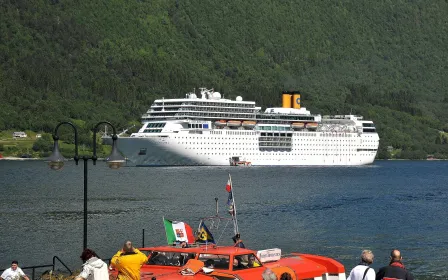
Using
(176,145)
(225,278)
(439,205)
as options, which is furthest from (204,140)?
(225,278)

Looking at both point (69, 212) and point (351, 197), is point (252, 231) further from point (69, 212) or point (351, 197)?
point (351, 197)

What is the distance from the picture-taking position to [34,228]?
65.1 metres

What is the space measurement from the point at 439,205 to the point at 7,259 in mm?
55452

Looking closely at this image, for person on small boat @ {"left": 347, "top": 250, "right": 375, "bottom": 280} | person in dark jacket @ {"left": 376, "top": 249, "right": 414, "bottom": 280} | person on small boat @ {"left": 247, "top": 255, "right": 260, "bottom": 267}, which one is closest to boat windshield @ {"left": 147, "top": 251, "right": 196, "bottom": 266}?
person on small boat @ {"left": 247, "top": 255, "right": 260, "bottom": 267}

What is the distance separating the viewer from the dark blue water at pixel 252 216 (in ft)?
179

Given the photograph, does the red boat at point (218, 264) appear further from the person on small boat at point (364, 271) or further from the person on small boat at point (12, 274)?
→ the person on small boat at point (12, 274)

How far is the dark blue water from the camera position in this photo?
54.5 meters

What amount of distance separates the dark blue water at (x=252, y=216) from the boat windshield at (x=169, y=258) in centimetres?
1707

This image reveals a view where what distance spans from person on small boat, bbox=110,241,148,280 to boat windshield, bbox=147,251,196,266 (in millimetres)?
2790

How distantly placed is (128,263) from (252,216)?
5108cm

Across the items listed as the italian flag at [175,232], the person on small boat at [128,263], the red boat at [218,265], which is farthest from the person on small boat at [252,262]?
the italian flag at [175,232]

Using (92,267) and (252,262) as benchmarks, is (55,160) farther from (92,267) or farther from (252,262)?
(92,267)

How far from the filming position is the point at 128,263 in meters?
26.8

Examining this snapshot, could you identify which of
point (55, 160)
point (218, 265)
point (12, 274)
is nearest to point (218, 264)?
point (218, 265)
